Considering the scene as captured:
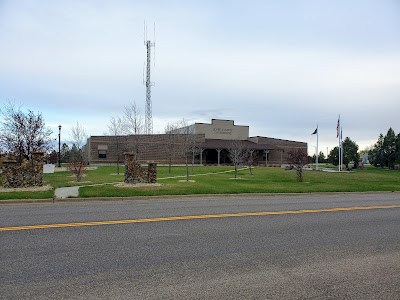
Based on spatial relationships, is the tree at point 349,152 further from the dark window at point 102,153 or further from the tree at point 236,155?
the dark window at point 102,153

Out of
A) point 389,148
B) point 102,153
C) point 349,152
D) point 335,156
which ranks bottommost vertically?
point 335,156

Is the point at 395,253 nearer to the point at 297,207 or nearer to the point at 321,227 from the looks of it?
the point at 321,227

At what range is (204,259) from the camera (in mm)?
5172

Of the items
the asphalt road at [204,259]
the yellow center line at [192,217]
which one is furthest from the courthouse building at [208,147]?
the asphalt road at [204,259]

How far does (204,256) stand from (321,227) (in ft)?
11.3

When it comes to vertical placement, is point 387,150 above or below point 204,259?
above

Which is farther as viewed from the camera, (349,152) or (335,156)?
(335,156)

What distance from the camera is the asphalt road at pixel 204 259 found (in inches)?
159

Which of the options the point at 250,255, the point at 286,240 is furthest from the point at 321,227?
the point at 250,255

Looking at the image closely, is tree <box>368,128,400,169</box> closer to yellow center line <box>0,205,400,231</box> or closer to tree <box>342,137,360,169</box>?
tree <box>342,137,360,169</box>

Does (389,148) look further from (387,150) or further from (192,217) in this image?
Answer: (192,217)

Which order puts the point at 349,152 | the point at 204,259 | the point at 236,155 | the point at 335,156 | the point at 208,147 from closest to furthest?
the point at 204,259 → the point at 236,155 → the point at 208,147 → the point at 349,152 → the point at 335,156

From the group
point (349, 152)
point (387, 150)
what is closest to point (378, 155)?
point (387, 150)

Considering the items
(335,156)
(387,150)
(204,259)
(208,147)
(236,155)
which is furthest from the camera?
(335,156)
